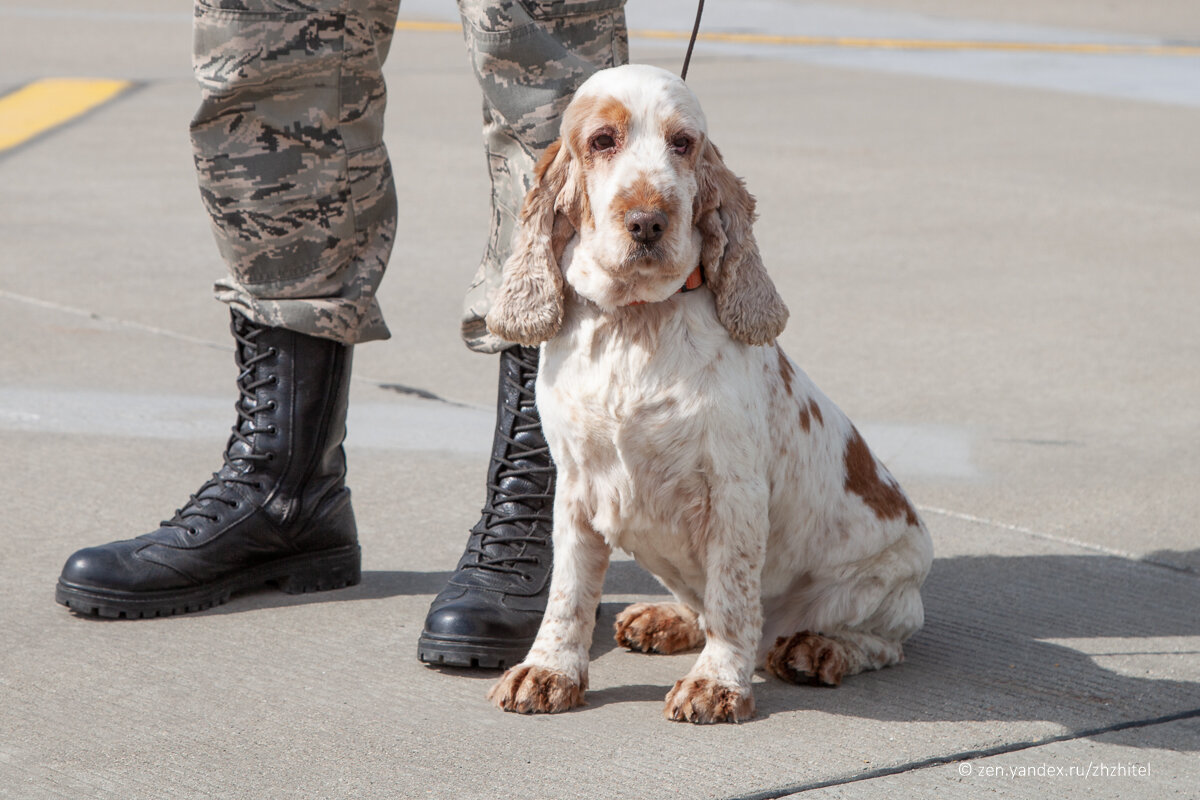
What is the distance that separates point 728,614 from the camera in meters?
2.59

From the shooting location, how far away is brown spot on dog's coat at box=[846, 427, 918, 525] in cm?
281

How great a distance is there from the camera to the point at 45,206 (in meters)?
6.77

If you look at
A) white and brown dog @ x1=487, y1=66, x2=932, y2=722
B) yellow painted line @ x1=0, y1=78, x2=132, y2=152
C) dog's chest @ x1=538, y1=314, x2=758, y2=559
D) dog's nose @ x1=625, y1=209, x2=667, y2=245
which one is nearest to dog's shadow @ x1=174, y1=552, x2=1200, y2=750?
white and brown dog @ x1=487, y1=66, x2=932, y2=722

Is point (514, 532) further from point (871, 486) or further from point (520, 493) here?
point (871, 486)

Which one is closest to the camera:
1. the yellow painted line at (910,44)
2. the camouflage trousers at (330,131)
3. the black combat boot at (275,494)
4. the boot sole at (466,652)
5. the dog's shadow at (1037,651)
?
the dog's shadow at (1037,651)

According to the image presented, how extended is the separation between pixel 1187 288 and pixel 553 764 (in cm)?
424

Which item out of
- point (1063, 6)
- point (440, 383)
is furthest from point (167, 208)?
point (1063, 6)

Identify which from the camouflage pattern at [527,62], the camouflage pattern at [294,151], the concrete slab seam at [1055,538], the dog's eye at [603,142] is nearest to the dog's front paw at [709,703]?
the camouflage pattern at [527,62]

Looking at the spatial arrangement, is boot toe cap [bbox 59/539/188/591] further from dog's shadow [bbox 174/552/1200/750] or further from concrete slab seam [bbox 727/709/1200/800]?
concrete slab seam [bbox 727/709/1200/800]

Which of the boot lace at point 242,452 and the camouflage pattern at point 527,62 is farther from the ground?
the camouflage pattern at point 527,62

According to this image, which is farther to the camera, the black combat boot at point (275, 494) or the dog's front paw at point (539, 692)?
the black combat boot at point (275, 494)

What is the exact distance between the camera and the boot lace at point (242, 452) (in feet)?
10.3

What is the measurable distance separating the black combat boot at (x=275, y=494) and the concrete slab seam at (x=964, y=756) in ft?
3.95

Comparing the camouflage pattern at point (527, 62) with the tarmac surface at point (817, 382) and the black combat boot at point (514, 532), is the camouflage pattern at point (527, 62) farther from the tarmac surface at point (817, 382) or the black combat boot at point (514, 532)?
the tarmac surface at point (817, 382)
